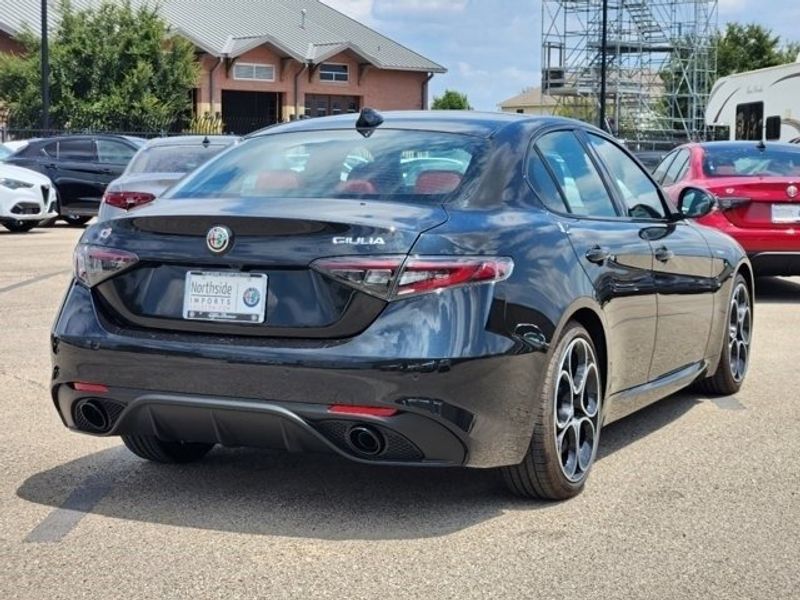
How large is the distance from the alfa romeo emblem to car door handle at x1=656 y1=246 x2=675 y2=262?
7.47 ft

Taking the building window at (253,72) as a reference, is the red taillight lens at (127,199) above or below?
below

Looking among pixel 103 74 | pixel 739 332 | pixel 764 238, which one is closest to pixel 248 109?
pixel 103 74

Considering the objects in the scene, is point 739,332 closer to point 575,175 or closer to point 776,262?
point 575,175

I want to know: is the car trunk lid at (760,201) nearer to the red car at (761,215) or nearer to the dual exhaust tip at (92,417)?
the red car at (761,215)

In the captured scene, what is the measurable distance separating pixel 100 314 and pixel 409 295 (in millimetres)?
1248

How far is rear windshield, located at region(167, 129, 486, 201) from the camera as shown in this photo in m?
4.88

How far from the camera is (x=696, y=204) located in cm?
656

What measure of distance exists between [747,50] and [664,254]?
251 feet

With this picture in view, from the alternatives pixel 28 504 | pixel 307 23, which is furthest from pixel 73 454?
pixel 307 23

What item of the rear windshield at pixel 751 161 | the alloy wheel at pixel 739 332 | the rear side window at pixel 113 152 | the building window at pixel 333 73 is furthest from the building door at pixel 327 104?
the alloy wheel at pixel 739 332

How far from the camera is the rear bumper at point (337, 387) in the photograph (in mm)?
4348

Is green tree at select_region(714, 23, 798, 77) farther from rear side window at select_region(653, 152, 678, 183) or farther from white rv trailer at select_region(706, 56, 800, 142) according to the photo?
rear side window at select_region(653, 152, 678, 183)


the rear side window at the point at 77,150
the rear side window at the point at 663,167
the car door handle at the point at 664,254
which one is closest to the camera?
the car door handle at the point at 664,254

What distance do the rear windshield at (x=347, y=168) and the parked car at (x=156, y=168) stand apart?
6.81m
